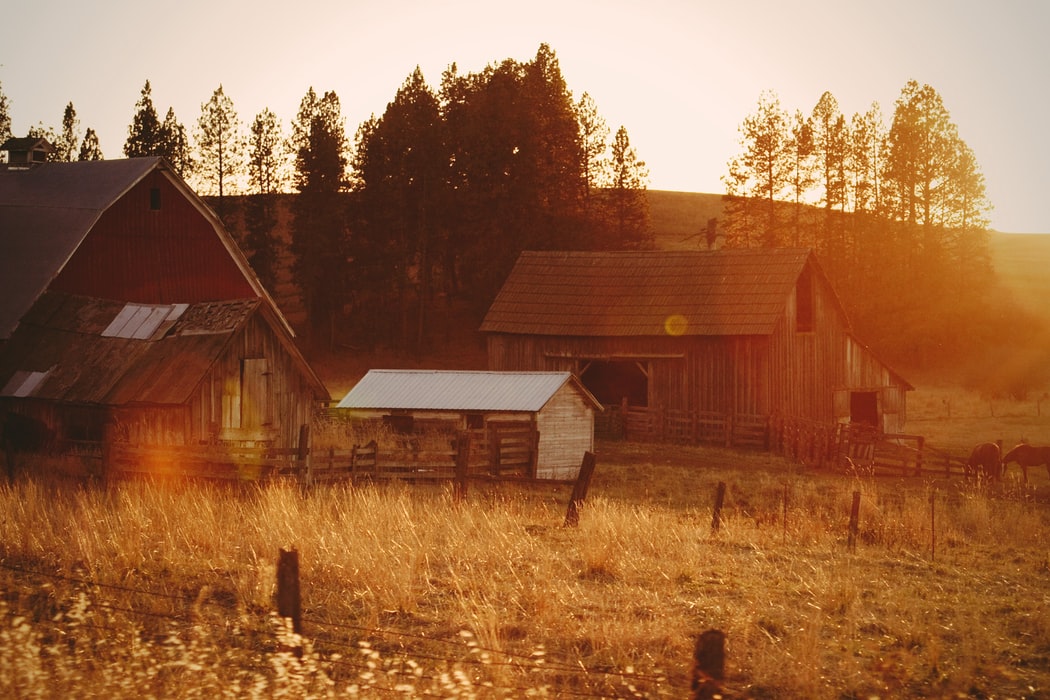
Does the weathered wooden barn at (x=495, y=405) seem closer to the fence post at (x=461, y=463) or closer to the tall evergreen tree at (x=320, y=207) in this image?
the fence post at (x=461, y=463)

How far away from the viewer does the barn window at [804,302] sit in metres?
38.9

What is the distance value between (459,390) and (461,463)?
8835 mm

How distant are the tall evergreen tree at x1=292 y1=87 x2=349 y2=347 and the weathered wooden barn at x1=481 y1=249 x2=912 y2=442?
20849mm

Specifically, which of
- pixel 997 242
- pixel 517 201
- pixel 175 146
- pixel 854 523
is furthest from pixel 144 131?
pixel 997 242

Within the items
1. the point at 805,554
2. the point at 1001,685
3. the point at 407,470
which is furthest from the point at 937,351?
the point at 1001,685

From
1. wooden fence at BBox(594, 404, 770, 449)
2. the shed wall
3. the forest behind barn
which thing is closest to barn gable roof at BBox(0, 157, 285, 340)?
the shed wall

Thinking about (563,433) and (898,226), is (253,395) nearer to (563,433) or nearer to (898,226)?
(563,433)

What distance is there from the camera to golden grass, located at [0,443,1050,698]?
8875mm

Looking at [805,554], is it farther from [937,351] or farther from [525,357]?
[937,351]

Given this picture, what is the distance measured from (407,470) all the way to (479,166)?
124 feet

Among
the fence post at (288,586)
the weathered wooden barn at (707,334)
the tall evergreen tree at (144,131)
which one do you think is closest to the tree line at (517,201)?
the tall evergreen tree at (144,131)

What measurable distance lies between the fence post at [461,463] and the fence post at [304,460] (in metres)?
2.74

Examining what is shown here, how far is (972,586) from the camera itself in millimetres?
13273

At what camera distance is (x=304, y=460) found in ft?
66.1
